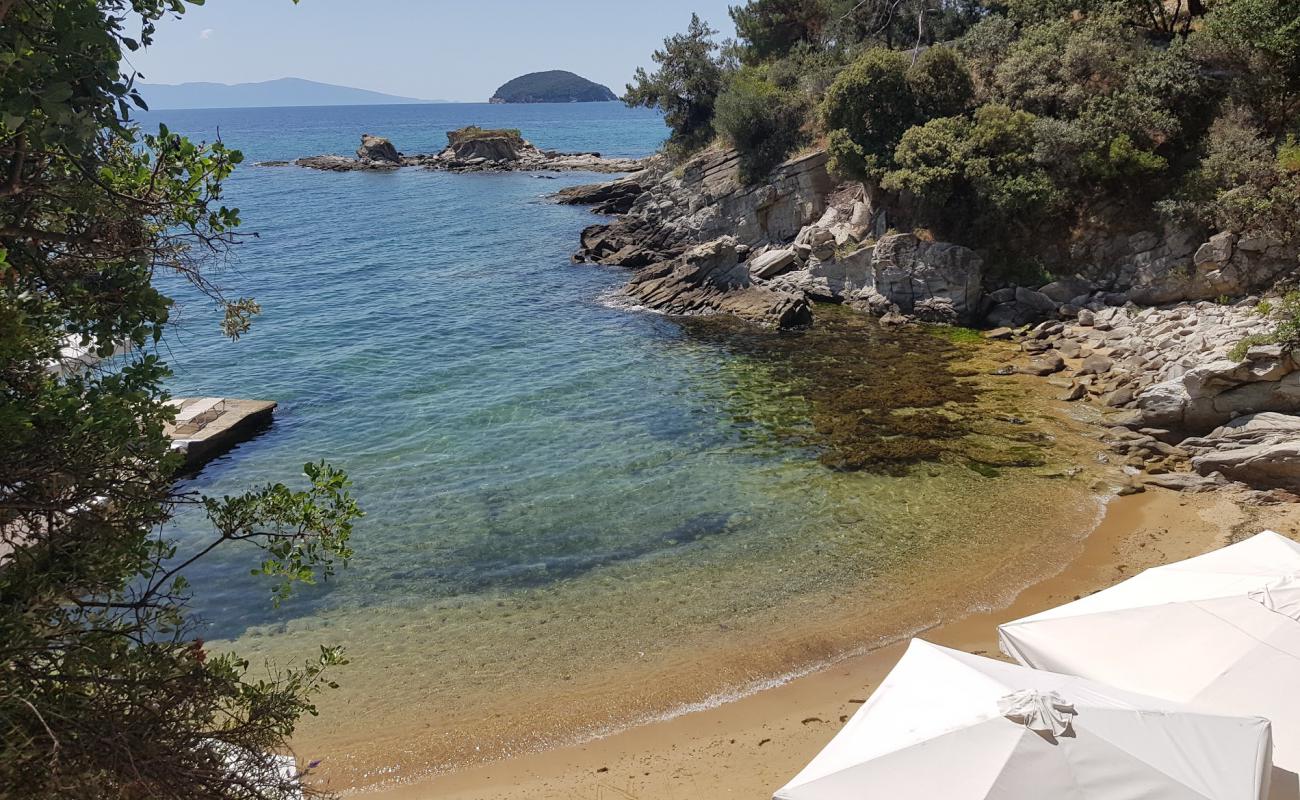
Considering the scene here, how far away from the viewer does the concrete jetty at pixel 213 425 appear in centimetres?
2114

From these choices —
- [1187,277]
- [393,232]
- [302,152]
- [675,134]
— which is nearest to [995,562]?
[1187,277]

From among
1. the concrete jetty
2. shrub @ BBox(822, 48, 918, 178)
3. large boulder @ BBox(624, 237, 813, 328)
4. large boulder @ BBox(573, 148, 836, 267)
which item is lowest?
the concrete jetty

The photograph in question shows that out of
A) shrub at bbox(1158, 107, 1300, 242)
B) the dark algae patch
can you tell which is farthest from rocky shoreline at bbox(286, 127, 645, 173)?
shrub at bbox(1158, 107, 1300, 242)

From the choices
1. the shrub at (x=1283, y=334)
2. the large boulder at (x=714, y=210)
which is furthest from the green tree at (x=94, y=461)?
the large boulder at (x=714, y=210)

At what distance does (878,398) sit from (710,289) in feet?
43.7

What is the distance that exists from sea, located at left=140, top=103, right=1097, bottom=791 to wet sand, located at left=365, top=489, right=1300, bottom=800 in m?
0.33

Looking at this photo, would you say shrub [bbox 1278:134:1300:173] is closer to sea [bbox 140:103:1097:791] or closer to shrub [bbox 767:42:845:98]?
sea [bbox 140:103:1097:791]

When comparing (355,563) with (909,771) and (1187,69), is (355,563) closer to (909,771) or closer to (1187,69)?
(909,771)

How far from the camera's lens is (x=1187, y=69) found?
2877cm

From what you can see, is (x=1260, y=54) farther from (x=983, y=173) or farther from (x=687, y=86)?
(x=687, y=86)

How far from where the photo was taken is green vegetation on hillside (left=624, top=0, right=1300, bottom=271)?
86.9 ft

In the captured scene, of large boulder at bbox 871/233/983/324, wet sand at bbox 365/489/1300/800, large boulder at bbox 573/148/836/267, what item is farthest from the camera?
large boulder at bbox 573/148/836/267

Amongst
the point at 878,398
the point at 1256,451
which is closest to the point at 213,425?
the point at 878,398

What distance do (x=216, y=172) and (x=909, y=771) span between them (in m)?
7.69
